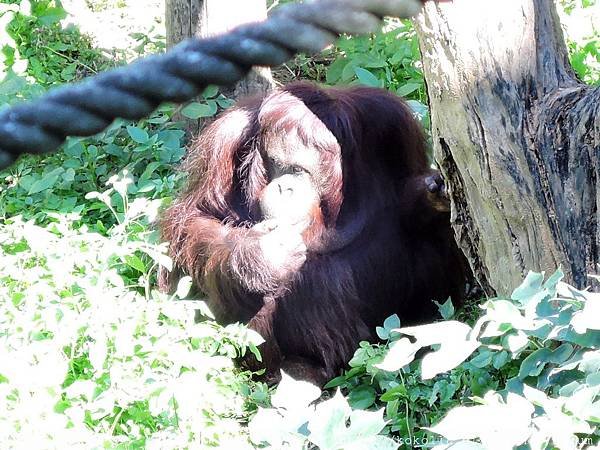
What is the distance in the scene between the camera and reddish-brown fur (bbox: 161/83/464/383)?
304cm

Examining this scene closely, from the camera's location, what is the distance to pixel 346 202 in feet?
10.3

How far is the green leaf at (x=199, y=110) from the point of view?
380 centimetres

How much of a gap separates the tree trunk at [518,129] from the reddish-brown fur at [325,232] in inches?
24.8

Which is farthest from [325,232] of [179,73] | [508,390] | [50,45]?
[179,73]

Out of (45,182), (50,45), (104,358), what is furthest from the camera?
(50,45)

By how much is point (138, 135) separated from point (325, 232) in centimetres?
110

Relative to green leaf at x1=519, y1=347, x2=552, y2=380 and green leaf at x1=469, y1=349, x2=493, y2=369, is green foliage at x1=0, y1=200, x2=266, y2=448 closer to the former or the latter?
green leaf at x1=469, y1=349, x2=493, y2=369

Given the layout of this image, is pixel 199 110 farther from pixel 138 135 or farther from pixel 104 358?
pixel 104 358

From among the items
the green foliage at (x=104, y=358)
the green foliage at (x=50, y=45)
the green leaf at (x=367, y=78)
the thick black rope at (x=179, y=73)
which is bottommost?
the green foliage at (x=104, y=358)

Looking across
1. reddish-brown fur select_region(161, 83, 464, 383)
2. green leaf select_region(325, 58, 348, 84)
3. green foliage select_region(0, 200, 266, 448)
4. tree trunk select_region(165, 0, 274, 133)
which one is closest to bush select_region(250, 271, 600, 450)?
green foliage select_region(0, 200, 266, 448)

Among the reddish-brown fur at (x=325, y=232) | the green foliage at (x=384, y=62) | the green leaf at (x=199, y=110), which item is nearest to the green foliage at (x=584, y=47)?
the green foliage at (x=384, y=62)

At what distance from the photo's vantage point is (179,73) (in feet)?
2.57

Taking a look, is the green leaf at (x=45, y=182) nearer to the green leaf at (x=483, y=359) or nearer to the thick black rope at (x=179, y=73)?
the green leaf at (x=483, y=359)

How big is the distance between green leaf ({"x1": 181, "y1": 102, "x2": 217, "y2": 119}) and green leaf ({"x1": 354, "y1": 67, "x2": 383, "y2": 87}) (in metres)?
0.62
